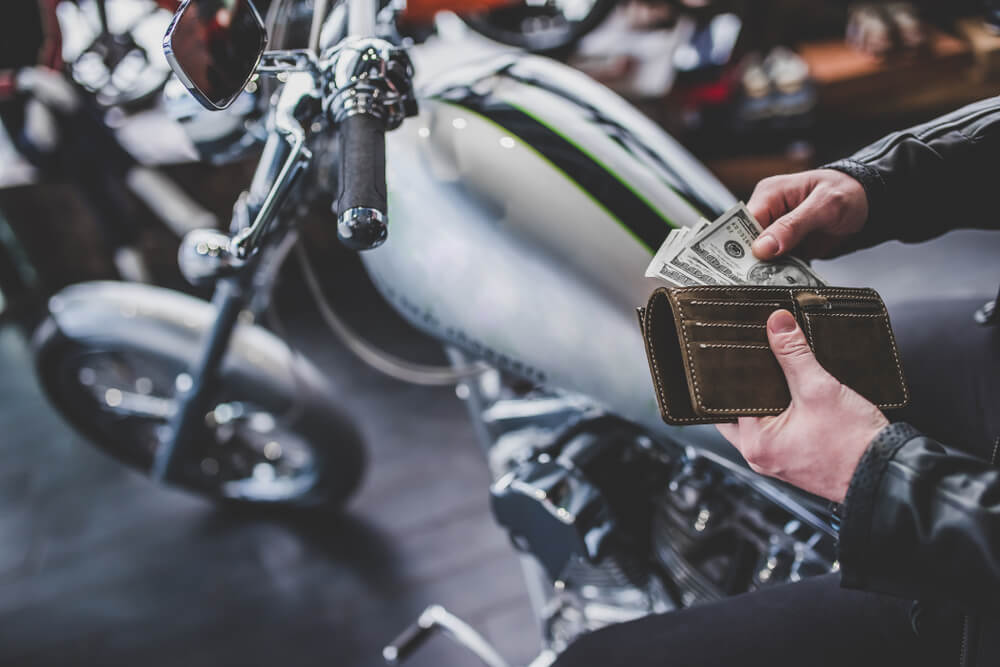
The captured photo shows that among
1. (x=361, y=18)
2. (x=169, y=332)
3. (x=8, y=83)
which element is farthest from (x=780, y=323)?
(x=8, y=83)


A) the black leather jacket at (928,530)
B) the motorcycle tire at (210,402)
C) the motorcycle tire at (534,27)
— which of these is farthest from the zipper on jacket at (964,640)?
the motorcycle tire at (534,27)

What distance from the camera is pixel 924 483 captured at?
1.46 ft

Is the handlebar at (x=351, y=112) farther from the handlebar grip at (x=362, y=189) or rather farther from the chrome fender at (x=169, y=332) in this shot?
the chrome fender at (x=169, y=332)

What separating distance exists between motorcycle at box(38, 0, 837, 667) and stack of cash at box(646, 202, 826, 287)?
0.10 m

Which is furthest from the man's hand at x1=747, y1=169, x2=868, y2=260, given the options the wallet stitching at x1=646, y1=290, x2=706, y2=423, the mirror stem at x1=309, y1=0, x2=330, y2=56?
the mirror stem at x1=309, y1=0, x2=330, y2=56

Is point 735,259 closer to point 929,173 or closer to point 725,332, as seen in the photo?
point 725,332

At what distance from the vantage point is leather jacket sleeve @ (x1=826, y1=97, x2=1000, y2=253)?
0.68m

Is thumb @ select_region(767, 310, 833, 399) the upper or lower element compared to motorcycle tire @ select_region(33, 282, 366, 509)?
upper

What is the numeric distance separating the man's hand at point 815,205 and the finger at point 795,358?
140 mm

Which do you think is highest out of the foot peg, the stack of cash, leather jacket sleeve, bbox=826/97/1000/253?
leather jacket sleeve, bbox=826/97/1000/253

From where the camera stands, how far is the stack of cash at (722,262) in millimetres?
596

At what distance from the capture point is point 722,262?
607mm

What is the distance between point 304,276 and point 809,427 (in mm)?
1440

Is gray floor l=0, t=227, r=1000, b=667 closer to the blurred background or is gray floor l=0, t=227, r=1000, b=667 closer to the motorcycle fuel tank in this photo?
the blurred background
